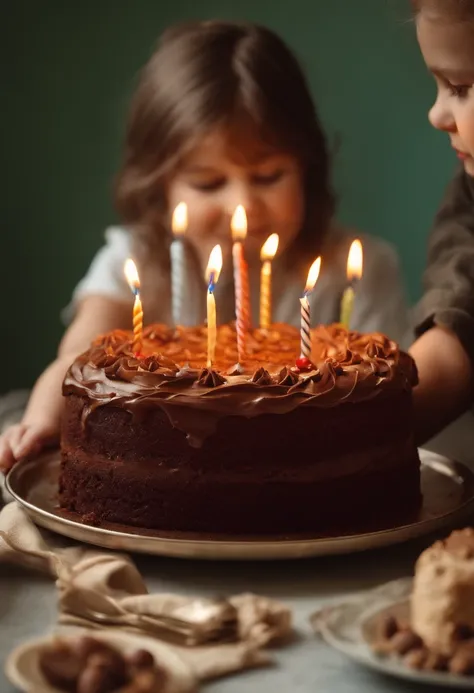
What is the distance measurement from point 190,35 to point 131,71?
477 mm

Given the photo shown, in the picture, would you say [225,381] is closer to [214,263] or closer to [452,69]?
[214,263]

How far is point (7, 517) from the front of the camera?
1.38 m

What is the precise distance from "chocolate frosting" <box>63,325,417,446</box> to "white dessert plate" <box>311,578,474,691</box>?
0.95 ft

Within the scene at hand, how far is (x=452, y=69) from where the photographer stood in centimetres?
145

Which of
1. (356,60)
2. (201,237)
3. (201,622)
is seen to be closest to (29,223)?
(201,237)

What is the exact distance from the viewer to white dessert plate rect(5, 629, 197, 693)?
3.06 ft

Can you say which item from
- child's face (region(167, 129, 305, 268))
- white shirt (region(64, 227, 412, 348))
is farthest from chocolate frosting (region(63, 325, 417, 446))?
white shirt (region(64, 227, 412, 348))

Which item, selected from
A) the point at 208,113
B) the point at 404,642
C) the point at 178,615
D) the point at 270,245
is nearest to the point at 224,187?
the point at 208,113

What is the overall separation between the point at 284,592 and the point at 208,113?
4.43ft

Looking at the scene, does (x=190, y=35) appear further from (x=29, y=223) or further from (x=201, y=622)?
(x=201, y=622)

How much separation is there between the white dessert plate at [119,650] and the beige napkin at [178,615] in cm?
3

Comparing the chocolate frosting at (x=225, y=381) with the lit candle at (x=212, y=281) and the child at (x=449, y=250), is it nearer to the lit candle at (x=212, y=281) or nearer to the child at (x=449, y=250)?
the lit candle at (x=212, y=281)

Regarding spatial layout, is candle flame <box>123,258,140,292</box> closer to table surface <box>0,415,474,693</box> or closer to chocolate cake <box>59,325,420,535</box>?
chocolate cake <box>59,325,420,535</box>


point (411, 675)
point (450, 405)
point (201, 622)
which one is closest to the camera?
point (411, 675)
